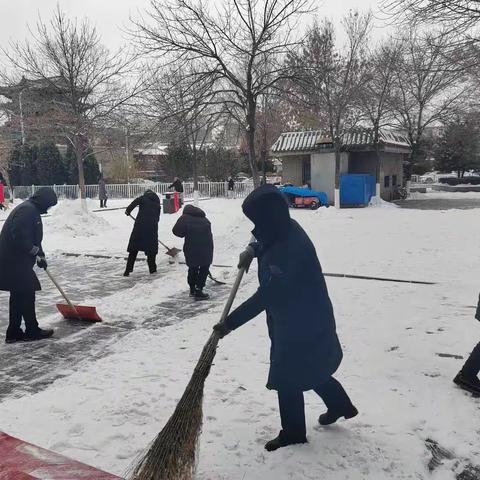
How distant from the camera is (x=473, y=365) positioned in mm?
3650

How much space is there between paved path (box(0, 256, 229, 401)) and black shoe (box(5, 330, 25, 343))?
9 cm

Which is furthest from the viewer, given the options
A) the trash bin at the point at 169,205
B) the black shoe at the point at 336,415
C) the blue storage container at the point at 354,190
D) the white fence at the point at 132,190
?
the white fence at the point at 132,190

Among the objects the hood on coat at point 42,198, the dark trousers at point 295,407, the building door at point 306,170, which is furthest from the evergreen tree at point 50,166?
the dark trousers at point 295,407

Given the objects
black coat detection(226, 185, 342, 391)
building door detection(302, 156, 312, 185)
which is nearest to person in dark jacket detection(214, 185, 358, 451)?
black coat detection(226, 185, 342, 391)

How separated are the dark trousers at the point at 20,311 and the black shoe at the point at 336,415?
3531mm

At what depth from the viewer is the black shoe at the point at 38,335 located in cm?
535

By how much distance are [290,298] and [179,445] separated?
0.96m

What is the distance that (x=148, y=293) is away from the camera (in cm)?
731

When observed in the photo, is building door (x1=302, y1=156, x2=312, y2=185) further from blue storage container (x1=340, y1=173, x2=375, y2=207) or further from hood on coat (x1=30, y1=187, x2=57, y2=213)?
hood on coat (x1=30, y1=187, x2=57, y2=213)

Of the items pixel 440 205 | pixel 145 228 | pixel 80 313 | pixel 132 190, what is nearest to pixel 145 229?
pixel 145 228

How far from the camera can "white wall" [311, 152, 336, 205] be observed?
2155cm

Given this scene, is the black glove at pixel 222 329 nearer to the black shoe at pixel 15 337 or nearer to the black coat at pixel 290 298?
the black coat at pixel 290 298

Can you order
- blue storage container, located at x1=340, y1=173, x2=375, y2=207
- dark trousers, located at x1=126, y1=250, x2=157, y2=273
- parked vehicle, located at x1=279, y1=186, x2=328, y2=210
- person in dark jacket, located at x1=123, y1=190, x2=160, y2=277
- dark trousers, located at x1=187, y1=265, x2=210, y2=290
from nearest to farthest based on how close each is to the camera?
dark trousers, located at x1=187, y1=265, x2=210, y2=290 < person in dark jacket, located at x1=123, y1=190, x2=160, y2=277 < dark trousers, located at x1=126, y1=250, x2=157, y2=273 < parked vehicle, located at x1=279, y1=186, x2=328, y2=210 < blue storage container, located at x1=340, y1=173, x2=375, y2=207

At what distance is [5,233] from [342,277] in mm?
5035
